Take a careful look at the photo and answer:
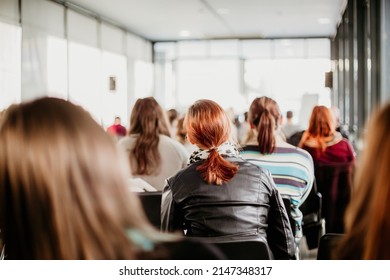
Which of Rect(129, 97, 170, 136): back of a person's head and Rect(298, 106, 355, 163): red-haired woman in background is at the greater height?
Rect(129, 97, 170, 136): back of a person's head

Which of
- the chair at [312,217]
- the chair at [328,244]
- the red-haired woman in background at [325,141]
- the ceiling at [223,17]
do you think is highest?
the ceiling at [223,17]

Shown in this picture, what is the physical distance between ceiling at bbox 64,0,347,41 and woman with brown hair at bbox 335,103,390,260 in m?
8.23

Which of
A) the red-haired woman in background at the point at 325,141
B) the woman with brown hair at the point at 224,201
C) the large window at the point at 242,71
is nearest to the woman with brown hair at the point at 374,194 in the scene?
the woman with brown hair at the point at 224,201

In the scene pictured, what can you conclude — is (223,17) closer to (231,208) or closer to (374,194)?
(231,208)

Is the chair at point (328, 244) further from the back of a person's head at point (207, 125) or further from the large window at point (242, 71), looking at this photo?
the large window at point (242, 71)

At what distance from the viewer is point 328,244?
1.50 meters

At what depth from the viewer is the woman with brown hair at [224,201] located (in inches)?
86.4

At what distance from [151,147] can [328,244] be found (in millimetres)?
2044

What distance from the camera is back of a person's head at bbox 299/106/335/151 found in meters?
4.20

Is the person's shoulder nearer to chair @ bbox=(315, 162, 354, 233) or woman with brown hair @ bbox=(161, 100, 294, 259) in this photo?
chair @ bbox=(315, 162, 354, 233)

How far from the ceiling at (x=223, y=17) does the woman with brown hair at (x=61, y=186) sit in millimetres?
8367

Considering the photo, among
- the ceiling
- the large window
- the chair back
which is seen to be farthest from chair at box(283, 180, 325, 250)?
the large window
